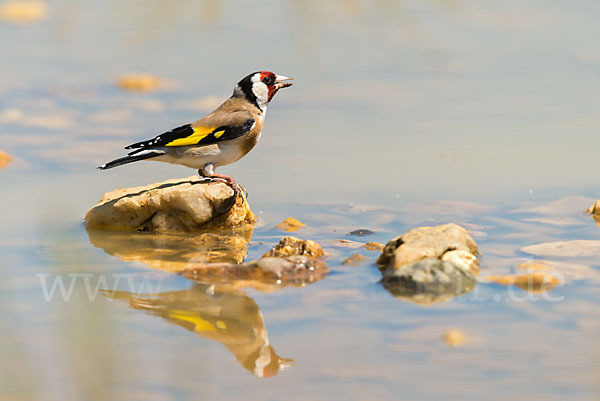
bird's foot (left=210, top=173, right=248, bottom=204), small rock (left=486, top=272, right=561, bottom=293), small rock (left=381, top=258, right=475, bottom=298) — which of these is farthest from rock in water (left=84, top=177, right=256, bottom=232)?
small rock (left=486, top=272, right=561, bottom=293)

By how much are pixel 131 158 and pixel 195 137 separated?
1.55 ft

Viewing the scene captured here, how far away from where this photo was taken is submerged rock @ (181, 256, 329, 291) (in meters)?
4.01

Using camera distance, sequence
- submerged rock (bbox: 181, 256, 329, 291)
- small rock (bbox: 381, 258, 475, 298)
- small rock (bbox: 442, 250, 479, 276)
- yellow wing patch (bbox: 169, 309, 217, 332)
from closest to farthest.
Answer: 1. yellow wing patch (bbox: 169, 309, 217, 332)
2. small rock (bbox: 381, 258, 475, 298)
3. submerged rock (bbox: 181, 256, 329, 291)
4. small rock (bbox: 442, 250, 479, 276)

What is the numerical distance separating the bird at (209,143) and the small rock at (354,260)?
135 cm

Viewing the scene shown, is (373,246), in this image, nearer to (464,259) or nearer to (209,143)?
(464,259)

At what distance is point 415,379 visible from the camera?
8.42 ft

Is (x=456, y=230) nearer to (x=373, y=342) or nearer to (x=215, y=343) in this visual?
(x=373, y=342)

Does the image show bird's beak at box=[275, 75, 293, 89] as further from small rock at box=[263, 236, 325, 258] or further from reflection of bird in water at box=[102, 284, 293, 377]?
reflection of bird in water at box=[102, 284, 293, 377]

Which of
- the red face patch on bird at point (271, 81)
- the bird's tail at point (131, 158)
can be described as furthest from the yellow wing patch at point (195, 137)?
the red face patch on bird at point (271, 81)

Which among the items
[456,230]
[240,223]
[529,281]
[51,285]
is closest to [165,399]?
[51,285]

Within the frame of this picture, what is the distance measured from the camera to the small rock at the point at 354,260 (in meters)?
4.36

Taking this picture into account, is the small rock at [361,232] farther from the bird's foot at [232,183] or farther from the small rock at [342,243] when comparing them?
the bird's foot at [232,183]

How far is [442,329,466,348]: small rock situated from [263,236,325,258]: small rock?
1.39 metres

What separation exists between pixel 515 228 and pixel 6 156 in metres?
4.03
